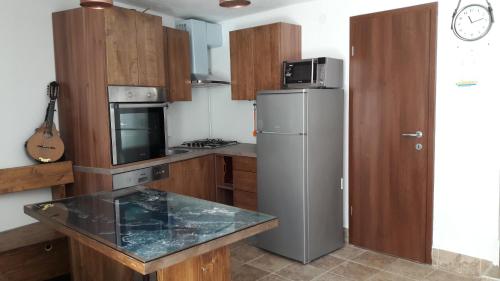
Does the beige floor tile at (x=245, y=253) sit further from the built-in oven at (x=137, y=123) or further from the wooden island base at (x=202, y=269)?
the wooden island base at (x=202, y=269)

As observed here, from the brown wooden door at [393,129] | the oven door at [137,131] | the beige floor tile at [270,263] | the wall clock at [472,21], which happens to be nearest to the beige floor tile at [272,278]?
the beige floor tile at [270,263]

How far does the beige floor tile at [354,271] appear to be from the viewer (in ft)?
10.4

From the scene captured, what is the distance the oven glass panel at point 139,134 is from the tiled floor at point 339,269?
1.27 metres

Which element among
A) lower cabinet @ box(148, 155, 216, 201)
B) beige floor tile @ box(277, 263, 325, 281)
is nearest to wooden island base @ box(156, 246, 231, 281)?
beige floor tile @ box(277, 263, 325, 281)

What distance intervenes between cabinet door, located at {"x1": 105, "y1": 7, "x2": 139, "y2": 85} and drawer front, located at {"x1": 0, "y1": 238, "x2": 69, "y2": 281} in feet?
4.51

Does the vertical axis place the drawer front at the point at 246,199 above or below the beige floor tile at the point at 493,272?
above

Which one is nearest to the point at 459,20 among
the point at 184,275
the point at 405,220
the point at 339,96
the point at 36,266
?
the point at 339,96

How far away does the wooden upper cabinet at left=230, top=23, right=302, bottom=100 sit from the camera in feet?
12.8

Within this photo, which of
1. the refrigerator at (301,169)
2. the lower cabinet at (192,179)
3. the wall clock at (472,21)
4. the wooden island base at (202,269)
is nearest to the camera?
the wooden island base at (202,269)

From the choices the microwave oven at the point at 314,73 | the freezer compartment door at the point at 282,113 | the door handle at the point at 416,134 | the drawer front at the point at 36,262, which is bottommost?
the drawer front at the point at 36,262

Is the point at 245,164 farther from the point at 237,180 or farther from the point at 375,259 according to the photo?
the point at 375,259

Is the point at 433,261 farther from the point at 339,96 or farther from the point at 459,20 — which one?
the point at 459,20

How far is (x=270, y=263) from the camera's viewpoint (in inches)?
137

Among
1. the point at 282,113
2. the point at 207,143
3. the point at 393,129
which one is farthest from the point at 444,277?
the point at 207,143
